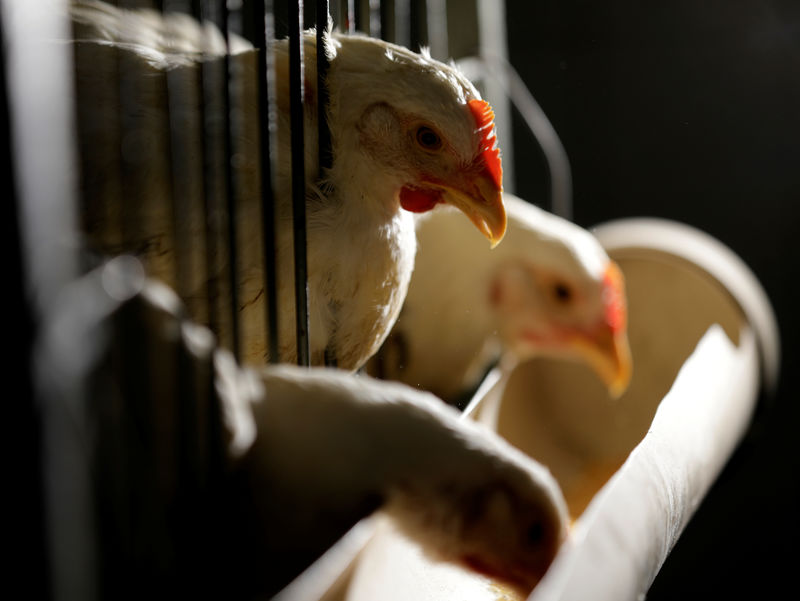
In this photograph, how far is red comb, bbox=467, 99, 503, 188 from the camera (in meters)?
0.73

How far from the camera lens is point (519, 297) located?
4.42ft

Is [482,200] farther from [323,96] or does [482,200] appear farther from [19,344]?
[19,344]

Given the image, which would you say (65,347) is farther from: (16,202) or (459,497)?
(459,497)

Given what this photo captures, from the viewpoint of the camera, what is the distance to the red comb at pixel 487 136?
2.39 ft

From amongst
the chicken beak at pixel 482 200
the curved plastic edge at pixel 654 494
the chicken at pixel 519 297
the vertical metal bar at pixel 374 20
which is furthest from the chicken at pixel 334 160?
the chicken at pixel 519 297

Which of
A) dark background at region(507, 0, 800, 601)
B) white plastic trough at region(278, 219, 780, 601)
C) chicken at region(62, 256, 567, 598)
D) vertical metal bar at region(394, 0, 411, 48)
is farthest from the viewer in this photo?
dark background at region(507, 0, 800, 601)

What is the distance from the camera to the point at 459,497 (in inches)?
21.7

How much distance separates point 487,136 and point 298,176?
18 centimetres

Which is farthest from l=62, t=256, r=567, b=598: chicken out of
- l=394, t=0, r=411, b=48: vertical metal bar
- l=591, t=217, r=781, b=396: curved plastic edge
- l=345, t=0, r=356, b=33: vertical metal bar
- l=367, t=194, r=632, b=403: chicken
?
l=591, t=217, r=781, b=396: curved plastic edge

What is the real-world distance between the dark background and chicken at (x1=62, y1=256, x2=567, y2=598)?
1280 mm

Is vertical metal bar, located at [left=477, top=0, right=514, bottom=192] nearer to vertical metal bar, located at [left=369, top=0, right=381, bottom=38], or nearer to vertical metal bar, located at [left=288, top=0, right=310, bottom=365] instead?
vertical metal bar, located at [left=369, top=0, right=381, bottom=38]

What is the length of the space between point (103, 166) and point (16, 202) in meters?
0.32

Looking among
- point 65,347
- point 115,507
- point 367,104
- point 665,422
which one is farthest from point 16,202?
point 665,422

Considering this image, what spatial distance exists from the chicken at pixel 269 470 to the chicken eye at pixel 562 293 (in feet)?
2.45
